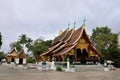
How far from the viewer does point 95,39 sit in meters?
51.3

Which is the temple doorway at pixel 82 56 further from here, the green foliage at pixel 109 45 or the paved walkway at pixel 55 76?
the paved walkway at pixel 55 76

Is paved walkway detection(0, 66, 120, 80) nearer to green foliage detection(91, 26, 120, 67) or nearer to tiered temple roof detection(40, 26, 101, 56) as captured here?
tiered temple roof detection(40, 26, 101, 56)

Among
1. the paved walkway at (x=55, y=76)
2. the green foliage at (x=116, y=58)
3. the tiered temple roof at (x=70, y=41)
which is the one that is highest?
the tiered temple roof at (x=70, y=41)

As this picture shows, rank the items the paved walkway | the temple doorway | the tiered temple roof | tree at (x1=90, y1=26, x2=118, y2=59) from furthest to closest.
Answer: tree at (x1=90, y1=26, x2=118, y2=59)
the temple doorway
the tiered temple roof
the paved walkway

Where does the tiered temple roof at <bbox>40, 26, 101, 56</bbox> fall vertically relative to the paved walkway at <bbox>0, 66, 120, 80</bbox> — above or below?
above

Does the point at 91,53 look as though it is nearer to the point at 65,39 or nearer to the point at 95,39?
the point at 65,39

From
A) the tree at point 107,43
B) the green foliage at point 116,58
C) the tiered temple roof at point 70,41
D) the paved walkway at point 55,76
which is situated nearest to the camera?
the paved walkway at point 55,76

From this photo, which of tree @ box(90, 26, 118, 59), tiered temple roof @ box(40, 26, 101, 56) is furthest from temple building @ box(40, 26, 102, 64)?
tree @ box(90, 26, 118, 59)


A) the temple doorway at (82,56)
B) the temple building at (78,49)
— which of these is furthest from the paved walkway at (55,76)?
the temple doorway at (82,56)

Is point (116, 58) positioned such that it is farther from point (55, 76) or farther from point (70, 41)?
point (55, 76)

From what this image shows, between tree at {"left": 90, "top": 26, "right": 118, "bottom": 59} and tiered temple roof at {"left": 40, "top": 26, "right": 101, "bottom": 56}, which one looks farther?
tree at {"left": 90, "top": 26, "right": 118, "bottom": 59}

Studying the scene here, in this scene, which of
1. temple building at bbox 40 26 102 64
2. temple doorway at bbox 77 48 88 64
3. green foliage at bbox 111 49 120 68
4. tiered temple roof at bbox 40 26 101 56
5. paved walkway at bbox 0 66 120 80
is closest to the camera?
paved walkway at bbox 0 66 120 80

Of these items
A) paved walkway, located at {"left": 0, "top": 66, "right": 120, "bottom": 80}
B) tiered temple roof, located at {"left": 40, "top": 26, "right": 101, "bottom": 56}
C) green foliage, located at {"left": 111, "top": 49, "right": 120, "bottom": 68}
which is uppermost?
tiered temple roof, located at {"left": 40, "top": 26, "right": 101, "bottom": 56}

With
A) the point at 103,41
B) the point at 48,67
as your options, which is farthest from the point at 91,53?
the point at 103,41
